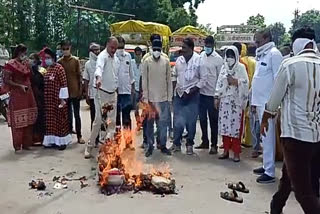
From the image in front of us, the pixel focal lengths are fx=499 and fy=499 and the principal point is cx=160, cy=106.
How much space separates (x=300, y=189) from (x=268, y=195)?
171 centimetres

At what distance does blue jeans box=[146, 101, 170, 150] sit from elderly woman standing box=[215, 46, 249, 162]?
3.15 ft

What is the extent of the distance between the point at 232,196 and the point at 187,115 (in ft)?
9.33

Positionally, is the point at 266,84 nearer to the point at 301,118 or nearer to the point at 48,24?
the point at 301,118

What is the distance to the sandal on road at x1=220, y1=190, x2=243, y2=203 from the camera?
5.86 meters

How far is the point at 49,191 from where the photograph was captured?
20.5 feet

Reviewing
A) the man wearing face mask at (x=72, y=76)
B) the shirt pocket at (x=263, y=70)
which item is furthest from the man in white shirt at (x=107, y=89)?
the shirt pocket at (x=263, y=70)

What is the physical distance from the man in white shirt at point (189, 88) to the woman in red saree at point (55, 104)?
1.98m

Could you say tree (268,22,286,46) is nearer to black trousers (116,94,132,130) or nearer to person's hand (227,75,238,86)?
person's hand (227,75,238,86)

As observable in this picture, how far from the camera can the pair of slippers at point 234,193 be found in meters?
5.88

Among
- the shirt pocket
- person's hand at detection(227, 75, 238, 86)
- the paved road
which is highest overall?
the shirt pocket

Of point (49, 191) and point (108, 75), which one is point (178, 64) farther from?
point (49, 191)

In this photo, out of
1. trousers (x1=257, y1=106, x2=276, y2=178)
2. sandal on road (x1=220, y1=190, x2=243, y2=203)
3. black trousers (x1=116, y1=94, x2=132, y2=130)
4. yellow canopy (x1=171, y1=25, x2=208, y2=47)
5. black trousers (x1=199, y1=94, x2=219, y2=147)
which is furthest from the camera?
yellow canopy (x1=171, y1=25, x2=208, y2=47)

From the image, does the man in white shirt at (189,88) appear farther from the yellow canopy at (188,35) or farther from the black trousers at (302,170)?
the yellow canopy at (188,35)

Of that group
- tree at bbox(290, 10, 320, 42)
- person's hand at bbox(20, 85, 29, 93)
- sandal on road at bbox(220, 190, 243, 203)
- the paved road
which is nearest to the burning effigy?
the paved road
